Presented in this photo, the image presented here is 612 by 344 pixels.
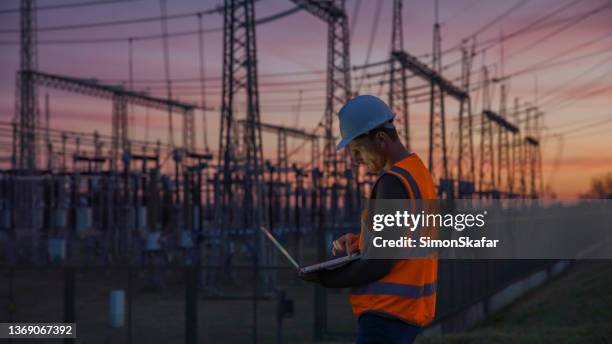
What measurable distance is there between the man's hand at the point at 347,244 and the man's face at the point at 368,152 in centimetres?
27

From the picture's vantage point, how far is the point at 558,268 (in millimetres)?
30969

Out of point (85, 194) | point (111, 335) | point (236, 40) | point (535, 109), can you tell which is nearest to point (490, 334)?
point (111, 335)

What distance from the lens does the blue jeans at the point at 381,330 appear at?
114 inches

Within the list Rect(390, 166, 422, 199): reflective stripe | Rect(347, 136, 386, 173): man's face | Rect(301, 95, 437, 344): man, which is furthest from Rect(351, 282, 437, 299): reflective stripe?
Rect(347, 136, 386, 173): man's face

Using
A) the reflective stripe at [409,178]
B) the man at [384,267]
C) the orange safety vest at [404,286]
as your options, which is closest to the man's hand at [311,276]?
the man at [384,267]

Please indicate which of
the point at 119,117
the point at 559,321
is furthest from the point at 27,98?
the point at 559,321

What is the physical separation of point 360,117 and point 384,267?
0.53m

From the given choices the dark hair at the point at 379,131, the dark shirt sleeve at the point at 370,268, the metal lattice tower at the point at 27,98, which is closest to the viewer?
the dark shirt sleeve at the point at 370,268

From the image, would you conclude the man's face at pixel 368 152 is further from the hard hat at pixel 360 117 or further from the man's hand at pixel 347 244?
the man's hand at pixel 347 244

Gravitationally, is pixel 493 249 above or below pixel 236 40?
below

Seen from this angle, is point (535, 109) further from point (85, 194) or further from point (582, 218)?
point (85, 194)

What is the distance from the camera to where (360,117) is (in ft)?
9.52

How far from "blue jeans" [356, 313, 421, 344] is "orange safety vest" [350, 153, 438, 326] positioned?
3cm

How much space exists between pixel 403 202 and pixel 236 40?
18.3m
